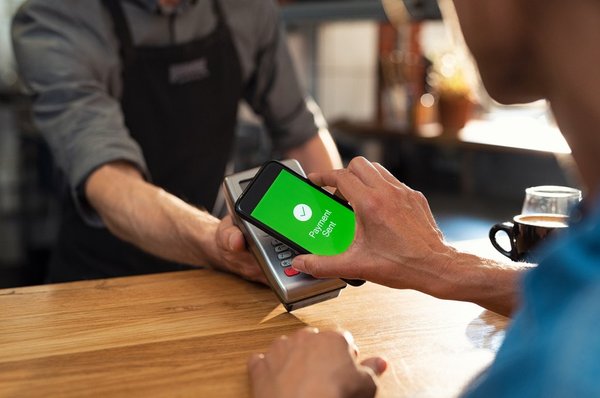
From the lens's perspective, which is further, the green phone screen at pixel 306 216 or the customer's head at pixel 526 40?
the green phone screen at pixel 306 216

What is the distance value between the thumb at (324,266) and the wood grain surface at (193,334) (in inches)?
2.3

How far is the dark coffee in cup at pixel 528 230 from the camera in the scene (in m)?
1.06

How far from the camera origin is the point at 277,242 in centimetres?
102

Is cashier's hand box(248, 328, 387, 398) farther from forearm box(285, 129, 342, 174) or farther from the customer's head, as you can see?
forearm box(285, 129, 342, 174)

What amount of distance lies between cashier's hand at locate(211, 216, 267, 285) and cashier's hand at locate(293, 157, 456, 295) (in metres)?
0.12

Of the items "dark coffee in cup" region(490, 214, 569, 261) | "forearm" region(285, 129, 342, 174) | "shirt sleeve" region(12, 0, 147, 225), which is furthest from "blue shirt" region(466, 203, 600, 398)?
"forearm" region(285, 129, 342, 174)

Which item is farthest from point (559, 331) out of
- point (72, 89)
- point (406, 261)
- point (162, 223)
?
point (72, 89)

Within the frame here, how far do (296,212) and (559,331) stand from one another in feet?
1.80

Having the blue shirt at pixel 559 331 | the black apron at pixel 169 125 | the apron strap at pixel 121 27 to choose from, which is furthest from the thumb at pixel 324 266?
the apron strap at pixel 121 27

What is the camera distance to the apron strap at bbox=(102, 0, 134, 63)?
5.24ft

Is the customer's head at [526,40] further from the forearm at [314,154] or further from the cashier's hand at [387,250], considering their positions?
the forearm at [314,154]

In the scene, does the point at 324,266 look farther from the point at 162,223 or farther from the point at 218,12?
the point at 218,12

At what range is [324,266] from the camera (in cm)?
94

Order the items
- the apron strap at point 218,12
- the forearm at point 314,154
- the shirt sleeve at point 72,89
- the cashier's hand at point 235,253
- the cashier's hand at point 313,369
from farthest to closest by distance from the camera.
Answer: the forearm at point 314,154
the apron strap at point 218,12
the shirt sleeve at point 72,89
the cashier's hand at point 235,253
the cashier's hand at point 313,369
